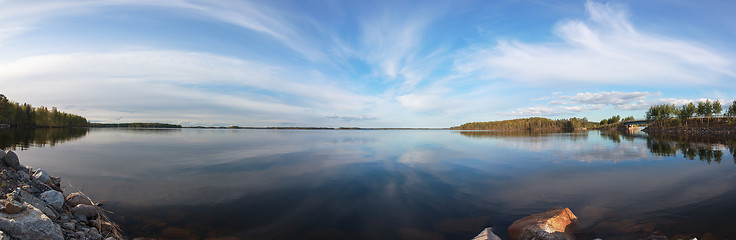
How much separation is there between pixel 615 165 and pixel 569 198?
13.7 m

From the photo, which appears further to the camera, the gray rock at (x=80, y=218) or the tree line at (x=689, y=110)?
the tree line at (x=689, y=110)

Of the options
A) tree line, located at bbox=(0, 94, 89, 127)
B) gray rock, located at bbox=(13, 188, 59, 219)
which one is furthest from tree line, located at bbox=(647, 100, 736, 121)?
tree line, located at bbox=(0, 94, 89, 127)

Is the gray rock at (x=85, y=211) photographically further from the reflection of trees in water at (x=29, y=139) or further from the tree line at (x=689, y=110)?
the tree line at (x=689, y=110)

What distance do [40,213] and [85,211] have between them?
258 cm

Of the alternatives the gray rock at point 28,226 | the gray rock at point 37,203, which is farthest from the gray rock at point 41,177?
the gray rock at point 28,226

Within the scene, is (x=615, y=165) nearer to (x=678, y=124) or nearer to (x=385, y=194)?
(x=385, y=194)

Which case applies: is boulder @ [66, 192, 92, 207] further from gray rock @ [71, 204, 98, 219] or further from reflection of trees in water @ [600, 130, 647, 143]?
reflection of trees in water @ [600, 130, 647, 143]

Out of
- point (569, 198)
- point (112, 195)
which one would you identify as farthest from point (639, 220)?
point (112, 195)

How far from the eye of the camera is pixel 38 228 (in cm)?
514

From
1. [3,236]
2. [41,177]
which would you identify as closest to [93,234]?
[3,236]

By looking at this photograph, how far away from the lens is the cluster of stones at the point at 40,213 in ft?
16.4

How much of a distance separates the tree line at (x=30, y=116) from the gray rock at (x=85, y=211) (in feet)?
491

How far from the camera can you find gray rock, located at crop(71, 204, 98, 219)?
743cm

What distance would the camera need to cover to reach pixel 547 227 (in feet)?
22.6
